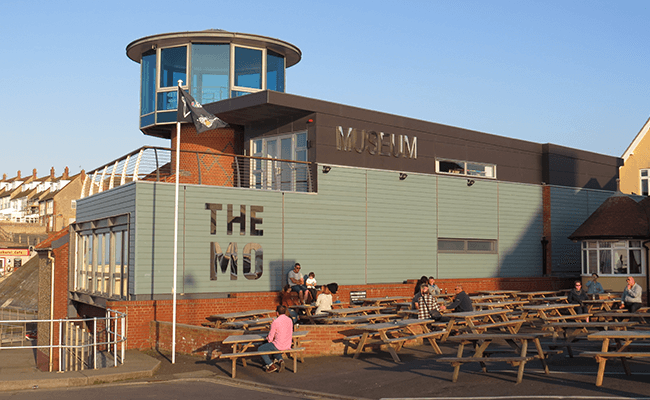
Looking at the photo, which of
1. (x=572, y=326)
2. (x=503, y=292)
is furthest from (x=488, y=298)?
(x=572, y=326)

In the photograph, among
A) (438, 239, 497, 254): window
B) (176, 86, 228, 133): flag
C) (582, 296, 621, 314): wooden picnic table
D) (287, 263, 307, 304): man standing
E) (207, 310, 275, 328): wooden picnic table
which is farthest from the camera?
(438, 239, 497, 254): window

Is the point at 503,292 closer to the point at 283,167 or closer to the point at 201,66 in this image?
the point at 283,167

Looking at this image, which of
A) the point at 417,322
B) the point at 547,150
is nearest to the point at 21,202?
the point at 547,150

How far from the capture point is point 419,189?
23.9 m

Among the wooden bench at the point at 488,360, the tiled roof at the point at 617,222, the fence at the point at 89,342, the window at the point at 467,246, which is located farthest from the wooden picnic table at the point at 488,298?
the fence at the point at 89,342

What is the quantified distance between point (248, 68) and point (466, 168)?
8793 mm

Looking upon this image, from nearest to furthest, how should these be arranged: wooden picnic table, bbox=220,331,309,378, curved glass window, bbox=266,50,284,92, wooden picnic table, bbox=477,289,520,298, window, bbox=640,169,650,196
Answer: wooden picnic table, bbox=220,331,309,378 < wooden picnic table, bbox=477,289,520,298 < curved glass window, bbox=266,50,284,92 < window, bbox=640,169,650,196

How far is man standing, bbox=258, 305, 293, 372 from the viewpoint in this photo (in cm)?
1303

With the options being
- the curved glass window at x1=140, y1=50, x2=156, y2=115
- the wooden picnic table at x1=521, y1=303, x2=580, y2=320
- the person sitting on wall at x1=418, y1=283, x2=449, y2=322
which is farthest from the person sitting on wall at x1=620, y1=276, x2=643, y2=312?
the curved glass window at x1=140, y1=50, x2=156, y2=115

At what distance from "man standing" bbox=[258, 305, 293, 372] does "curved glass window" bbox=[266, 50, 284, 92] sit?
42.9 feet

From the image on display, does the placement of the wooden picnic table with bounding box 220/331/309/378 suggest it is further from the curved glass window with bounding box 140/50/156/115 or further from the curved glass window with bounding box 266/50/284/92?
the curved glass window with bounding box 140/50/156/115

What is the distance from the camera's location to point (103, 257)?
20.8 m

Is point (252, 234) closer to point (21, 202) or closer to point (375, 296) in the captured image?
point (375, 296)

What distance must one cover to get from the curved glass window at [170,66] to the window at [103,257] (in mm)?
5600
